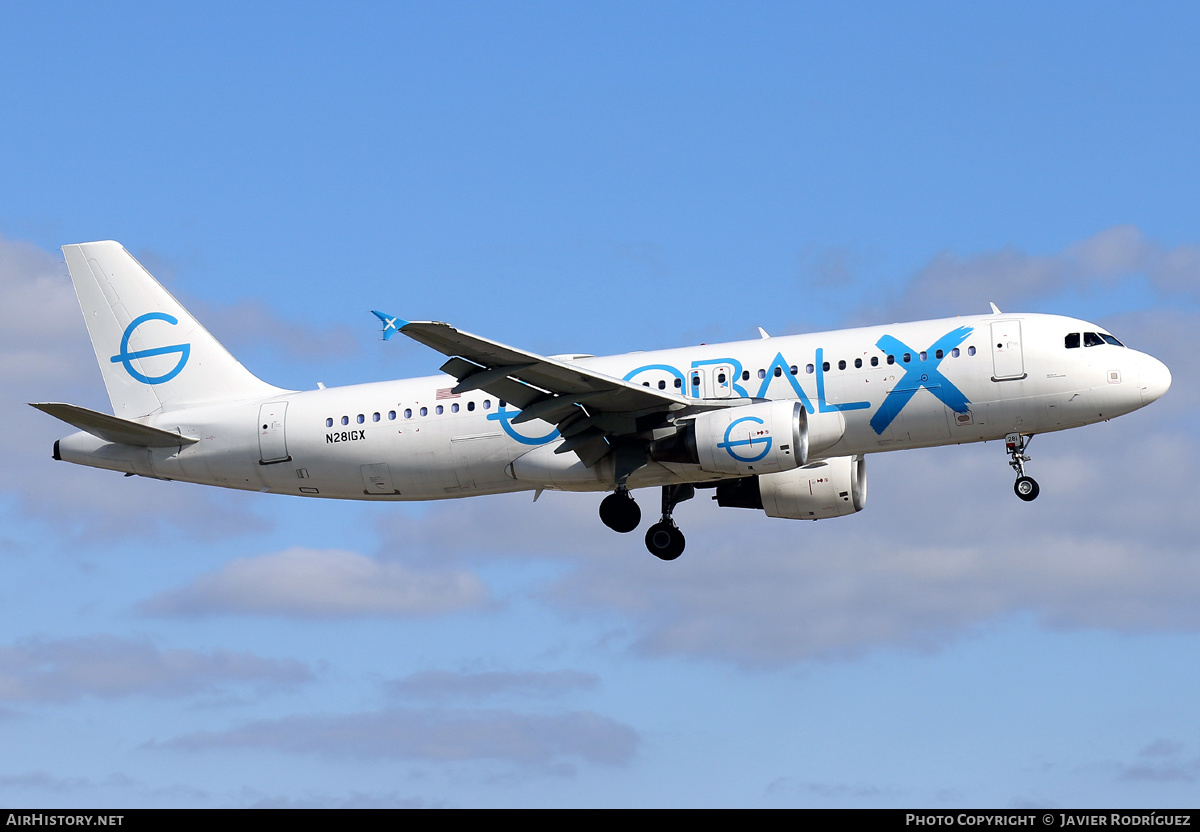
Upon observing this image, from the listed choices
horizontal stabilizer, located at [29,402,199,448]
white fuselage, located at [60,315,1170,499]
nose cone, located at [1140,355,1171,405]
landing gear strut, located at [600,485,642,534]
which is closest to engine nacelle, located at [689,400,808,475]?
white fuselage, located at [60,315,1170,499]

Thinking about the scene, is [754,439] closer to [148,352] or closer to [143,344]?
[148,352]

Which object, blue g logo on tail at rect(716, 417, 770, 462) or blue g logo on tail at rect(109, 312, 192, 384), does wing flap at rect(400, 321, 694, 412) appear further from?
blue g logo on tail at rect(109, 312, 192, 384)

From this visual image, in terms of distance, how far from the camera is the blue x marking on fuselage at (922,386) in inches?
1458

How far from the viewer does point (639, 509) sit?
133 ft

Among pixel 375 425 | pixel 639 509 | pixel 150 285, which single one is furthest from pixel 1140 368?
pixel 150 285

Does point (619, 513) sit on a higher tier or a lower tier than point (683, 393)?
lower

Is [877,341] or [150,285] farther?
[150,285]

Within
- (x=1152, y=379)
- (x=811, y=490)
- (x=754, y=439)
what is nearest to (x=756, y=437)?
(x=754, y=439)

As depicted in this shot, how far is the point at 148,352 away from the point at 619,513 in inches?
604

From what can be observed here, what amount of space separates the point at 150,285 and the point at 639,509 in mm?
17019

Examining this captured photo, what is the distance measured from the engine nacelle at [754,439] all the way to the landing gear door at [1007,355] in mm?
4986

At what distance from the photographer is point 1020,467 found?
125 feet

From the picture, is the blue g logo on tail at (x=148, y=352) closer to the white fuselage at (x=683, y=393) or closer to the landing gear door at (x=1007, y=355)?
the white fuselage at (x=683, y=393)
